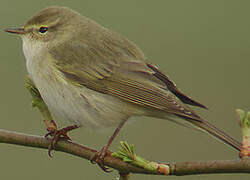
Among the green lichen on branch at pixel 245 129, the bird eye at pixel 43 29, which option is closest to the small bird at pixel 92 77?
the bird eye at pixel 43 29

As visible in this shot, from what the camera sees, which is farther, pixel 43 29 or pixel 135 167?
pixel 43 29

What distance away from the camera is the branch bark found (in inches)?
99.7

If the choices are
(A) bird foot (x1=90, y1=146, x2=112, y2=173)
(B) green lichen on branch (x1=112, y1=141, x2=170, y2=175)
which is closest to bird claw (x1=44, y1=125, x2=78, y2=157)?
(A) bird foot (x1=90, y1=146, x2=112, y2=173)

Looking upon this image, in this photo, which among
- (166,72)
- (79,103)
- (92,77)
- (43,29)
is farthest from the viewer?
(166,72)

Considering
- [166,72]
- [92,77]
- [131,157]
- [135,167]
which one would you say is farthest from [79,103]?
[166,72]

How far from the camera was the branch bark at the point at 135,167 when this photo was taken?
253 centimetres

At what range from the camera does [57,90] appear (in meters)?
3.72

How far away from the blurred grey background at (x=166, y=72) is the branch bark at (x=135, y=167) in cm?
101

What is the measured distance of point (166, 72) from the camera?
227 inches

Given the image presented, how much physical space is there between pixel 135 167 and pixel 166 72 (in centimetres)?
319

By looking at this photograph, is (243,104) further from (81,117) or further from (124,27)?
(81,117)

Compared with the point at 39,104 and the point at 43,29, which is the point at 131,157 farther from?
the point at 43,29

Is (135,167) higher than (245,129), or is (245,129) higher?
(245,129)

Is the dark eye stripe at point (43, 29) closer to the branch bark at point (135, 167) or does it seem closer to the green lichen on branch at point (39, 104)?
the green lichen on branch at point (39, 104)
